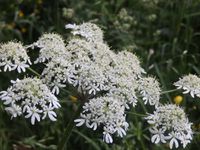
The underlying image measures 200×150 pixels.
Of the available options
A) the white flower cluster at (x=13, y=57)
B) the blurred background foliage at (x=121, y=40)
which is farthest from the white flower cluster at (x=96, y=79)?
the blurred background foliage at (x=121, y=40)

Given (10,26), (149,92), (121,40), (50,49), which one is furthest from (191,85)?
(10,26)

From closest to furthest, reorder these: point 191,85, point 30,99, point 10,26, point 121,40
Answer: point 30,99
point 191,85
point 121,40
point 10,26

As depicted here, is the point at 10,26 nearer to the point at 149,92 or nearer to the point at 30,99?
the point at 149,92

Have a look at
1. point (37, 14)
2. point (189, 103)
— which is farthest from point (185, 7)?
point (37, 14)

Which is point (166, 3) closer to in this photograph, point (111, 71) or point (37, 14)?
point (37, 14)

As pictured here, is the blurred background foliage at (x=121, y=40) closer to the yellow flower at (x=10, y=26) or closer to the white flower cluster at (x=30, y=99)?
the yellow flower at (x=10, y=26)

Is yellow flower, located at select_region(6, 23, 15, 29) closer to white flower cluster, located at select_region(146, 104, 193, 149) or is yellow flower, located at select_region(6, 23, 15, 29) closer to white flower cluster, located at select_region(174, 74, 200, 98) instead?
white flower cluster, located at select_region(174, 74, 200, 98)
